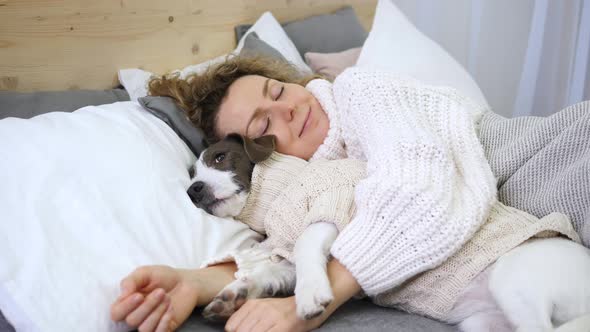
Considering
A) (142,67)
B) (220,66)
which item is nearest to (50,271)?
(220,66)

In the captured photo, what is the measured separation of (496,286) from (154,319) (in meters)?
0.60

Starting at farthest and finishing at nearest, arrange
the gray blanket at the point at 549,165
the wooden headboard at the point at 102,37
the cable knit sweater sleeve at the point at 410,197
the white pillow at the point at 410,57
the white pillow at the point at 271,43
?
the white pillow at the point at 410,57 < the white pillow at the point at 271,43 < the wooden headboard at the point at 102,37 < the gray blanket at the point at 549,165 < the cable knit sweater sleeve at the point at 410,197

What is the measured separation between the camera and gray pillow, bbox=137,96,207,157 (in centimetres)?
146

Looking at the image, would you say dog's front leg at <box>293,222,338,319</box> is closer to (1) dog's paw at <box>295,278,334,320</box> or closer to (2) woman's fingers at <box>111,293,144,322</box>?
(1) dog's paw at <box>295,278,334,320</box>

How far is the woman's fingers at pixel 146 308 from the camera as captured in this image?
2.98ft

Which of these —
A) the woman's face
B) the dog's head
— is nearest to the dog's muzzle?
the dog's head

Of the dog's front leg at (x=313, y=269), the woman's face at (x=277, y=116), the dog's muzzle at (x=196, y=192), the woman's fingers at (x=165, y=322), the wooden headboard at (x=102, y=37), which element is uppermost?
the wooden headboard at (x=102, y=37)

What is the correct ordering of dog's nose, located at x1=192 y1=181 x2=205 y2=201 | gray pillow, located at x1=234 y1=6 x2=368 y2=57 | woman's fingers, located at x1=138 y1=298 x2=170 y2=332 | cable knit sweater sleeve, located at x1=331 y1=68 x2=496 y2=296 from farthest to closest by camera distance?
gray pillow, located at x1=234 y1=6 x2=368 y2=57 < dog's nose, located at x1=192 y1=181 x2=205 y2=201 < cable knit sweater sleeve, located at x1=331 y1=68 x2=496 y2=296 < woman's fingers, located at x1=138 y1=298 x2=170 y2=332

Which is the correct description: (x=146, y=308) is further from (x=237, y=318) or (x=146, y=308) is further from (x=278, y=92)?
(x=278, y=92)

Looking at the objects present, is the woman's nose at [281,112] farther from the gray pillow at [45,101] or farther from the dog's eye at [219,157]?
the gray pillow at [45,101]

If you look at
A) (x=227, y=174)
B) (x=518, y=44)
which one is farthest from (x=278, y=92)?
(x=518, y=44)

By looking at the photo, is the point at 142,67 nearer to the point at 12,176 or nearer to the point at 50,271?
the point at 12,176

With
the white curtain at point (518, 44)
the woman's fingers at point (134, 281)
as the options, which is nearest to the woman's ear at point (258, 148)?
the woman's fingers at point (134, 281)

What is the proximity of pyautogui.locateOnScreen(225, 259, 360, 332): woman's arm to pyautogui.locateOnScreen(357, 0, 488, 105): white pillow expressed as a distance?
47.0 inches
